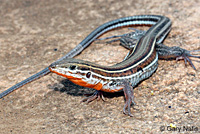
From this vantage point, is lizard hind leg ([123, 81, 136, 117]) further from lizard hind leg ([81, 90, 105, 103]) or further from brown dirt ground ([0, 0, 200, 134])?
lizard hind leg ([81, 90, 105, 103])

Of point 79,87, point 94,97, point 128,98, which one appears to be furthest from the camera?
point 79,87

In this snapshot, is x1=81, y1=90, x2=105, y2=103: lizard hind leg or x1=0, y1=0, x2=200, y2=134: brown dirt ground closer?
x1=0, y1=0, x2=200, y2=134: brown dirt ground

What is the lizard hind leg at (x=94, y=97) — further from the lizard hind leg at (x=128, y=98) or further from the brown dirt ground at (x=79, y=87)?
the lizard hind leg at (x=128, y=98)

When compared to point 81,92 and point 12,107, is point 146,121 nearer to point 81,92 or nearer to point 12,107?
point 81,92

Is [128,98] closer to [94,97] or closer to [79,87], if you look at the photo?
[94,97]

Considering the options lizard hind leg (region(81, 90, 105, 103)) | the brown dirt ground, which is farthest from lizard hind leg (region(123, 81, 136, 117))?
lizard hind leg (region(81, 90, 105, 103))

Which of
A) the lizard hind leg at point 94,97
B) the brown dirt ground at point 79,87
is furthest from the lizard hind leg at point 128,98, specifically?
the lizard hind leg at point 94,97

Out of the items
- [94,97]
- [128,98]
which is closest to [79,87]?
[94,97]

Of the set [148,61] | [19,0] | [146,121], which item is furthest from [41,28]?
[146,121]
